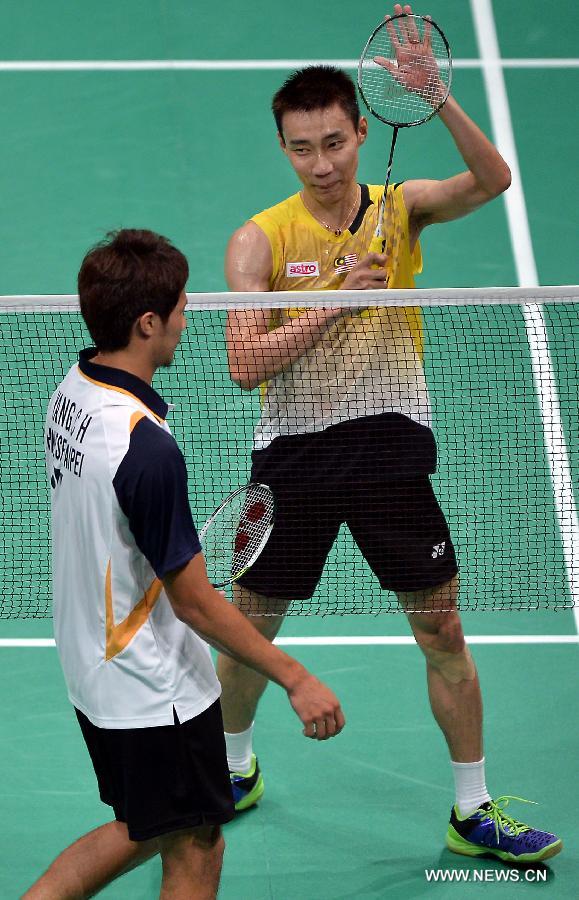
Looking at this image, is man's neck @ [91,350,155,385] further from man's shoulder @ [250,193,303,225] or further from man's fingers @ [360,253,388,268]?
man's shoulder @ [250,193,303,225]

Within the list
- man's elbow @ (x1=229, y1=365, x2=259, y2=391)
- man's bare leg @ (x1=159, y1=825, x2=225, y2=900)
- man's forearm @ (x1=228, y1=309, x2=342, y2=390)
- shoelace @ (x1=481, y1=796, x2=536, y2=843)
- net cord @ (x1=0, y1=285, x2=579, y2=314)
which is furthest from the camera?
shoelace @ (x1=481, y1=796, x2=536, y2=843)

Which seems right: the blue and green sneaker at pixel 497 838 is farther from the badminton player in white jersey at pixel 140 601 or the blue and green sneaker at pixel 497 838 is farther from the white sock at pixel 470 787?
the badminton player in white jersey at pixel 140 601

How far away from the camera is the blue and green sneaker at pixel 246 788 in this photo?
513 centimetres

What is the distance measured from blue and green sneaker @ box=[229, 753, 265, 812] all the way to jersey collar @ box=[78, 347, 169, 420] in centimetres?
199

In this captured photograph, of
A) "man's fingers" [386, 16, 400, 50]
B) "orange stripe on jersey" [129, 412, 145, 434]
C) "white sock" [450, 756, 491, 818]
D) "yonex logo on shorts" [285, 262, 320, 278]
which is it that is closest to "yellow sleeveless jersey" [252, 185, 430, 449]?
"yonex logo on shorts" [285, 262, 320, 278]

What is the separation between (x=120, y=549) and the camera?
3510mm

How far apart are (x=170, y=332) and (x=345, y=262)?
147 cm

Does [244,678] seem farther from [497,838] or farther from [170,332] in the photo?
[170,332]

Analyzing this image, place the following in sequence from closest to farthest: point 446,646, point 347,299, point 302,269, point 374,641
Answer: point 347,299 < point 446,646 < point 302,269 < point 374,641

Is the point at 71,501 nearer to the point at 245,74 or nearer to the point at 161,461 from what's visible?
the point at 161,461

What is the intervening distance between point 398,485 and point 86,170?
514cm

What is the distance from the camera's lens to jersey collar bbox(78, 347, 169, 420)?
3525mm

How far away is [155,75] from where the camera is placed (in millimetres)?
10109

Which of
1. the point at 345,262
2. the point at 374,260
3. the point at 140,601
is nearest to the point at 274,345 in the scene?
the point at 374,260
